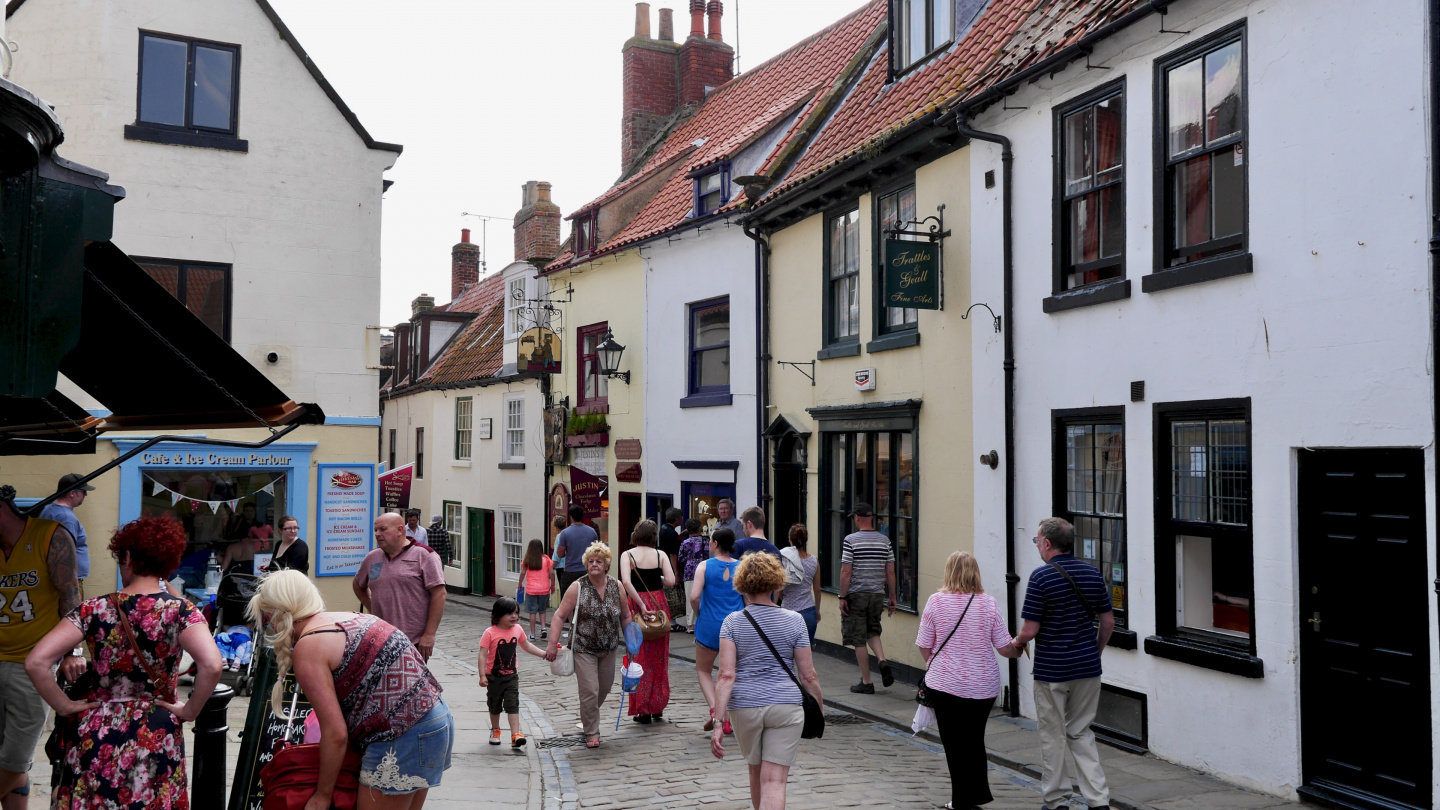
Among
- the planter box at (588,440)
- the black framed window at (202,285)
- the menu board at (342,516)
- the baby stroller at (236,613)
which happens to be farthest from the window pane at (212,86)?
the planter box at (588,440)

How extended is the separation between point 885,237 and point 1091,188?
3261 millimetres

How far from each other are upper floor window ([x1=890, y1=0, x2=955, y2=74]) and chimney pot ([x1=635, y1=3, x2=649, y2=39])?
10385 millimetres

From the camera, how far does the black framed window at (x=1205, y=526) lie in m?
8.23

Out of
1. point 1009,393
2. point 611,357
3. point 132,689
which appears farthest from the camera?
point 611,357

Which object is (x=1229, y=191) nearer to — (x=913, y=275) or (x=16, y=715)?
(x=913, y=275)

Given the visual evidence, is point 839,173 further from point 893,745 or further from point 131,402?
point 131,402

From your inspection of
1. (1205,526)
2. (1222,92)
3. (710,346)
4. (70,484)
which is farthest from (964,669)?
(710,346)

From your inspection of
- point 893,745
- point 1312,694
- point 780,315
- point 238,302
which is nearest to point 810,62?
point 780,315

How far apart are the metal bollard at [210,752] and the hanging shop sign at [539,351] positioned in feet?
54.2

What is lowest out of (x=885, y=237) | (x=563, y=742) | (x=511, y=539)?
(x=563, y=742)

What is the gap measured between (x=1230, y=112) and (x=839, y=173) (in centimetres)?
594

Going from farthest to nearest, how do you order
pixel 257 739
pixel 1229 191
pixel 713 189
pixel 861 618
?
pixel 713 189
pixel 861 618
pixel 1229 191
pixel 257 739

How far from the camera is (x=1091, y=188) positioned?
9.91 m

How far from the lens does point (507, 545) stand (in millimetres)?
25609
